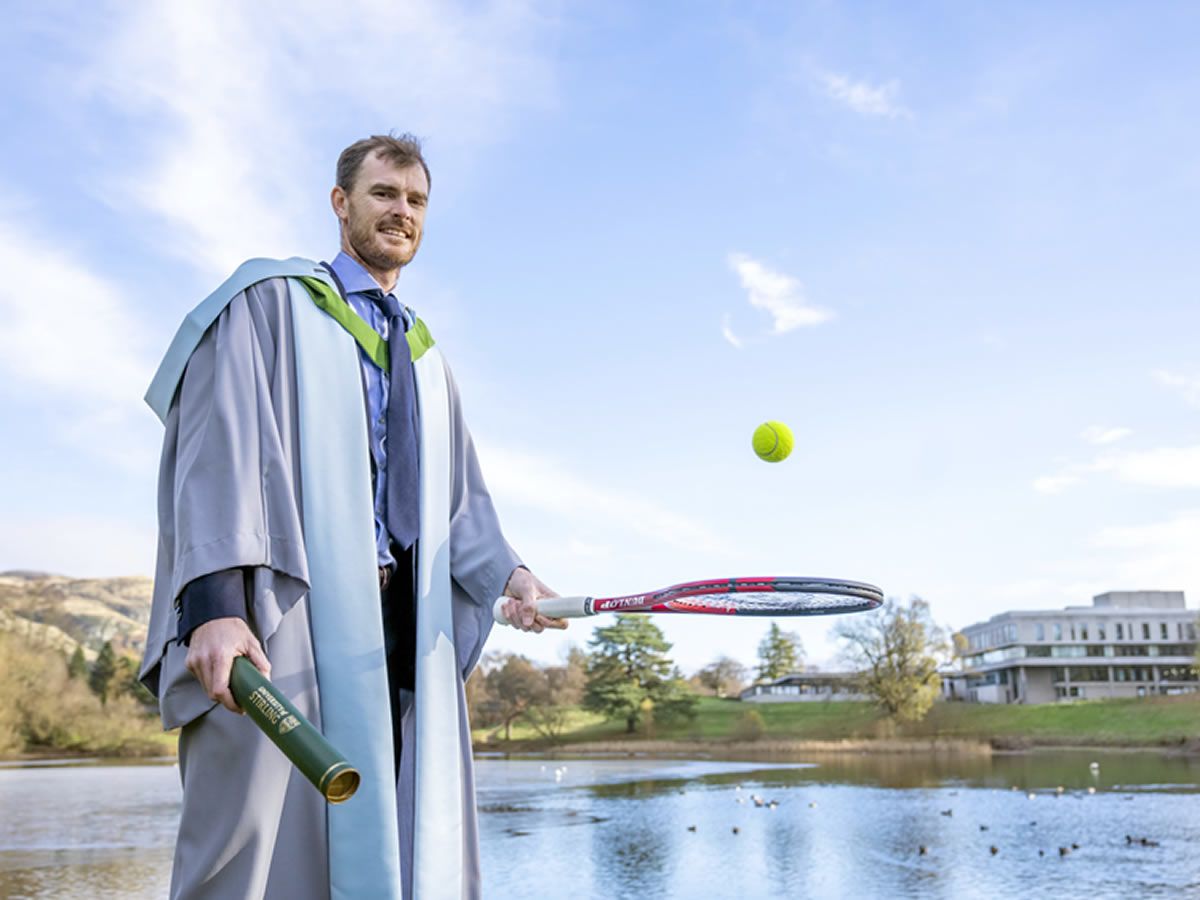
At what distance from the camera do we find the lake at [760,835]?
717 inches

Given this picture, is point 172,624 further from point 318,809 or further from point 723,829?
point 723,829

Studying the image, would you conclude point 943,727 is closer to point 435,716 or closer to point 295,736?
point 435,716

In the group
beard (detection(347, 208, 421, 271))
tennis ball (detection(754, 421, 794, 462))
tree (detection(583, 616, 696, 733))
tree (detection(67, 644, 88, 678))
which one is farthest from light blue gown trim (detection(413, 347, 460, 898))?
tree (detection(67, 644, 88, 678))

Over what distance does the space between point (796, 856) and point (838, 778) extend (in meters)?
21.3

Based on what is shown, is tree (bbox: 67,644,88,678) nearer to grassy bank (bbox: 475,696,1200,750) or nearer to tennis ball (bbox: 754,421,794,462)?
grassy bank (bbox: 475,696,1200,750)

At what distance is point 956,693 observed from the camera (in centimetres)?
10306

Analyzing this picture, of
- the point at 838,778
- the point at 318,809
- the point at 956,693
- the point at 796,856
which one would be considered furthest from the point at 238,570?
the point at 956,693

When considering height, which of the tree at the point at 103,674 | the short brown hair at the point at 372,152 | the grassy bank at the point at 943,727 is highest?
the short brown hair at the point at 372,152

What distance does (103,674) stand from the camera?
79.1m

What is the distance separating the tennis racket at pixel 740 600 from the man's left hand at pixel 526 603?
0.9 inches

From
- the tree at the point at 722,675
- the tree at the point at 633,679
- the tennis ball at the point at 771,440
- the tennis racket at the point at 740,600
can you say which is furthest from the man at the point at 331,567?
the tree at the point at 722,675

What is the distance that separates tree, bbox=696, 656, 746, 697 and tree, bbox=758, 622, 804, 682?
120 inches

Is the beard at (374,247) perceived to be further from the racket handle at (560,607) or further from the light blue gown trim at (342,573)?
the racket handle at (560,607)

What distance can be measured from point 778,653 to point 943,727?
4091 cm
